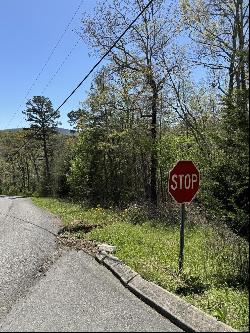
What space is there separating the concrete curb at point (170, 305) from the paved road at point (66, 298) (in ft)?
0.40

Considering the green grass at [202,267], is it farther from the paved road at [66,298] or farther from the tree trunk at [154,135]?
the tree trunk at [154,135]

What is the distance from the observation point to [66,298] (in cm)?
852

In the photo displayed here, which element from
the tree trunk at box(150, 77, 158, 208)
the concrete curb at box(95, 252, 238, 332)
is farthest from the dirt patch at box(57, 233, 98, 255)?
the tree trunk at box(150, 77, 158, 208)

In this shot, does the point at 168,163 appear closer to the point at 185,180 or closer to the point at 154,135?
the point at 154,135

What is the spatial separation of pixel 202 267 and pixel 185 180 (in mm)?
1820

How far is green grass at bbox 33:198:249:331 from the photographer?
7.21 metres

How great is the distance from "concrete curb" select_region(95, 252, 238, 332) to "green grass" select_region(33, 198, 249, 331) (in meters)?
0.18

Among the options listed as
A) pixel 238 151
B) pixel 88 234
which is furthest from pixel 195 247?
pixel 88 234

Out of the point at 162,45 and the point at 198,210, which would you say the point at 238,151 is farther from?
the point at 162,45

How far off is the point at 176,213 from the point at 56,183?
36977 mm

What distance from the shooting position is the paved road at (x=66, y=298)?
272 inches

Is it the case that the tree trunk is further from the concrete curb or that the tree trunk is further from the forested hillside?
the concrete curb

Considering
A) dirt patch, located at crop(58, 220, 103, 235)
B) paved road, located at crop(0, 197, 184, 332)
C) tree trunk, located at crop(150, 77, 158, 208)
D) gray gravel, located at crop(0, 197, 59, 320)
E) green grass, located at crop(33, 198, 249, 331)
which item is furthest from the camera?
tree trunk, located at crop(150, 77, 158, 208)

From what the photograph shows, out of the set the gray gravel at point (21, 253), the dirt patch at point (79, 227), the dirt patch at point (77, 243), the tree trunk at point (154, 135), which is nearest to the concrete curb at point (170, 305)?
the gray gravel at point (21, 253)
